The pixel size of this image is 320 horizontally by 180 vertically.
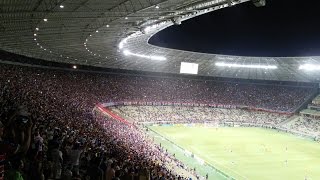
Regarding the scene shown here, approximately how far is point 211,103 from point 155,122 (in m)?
19.1

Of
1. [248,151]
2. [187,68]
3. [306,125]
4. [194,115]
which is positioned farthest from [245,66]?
[248,151]

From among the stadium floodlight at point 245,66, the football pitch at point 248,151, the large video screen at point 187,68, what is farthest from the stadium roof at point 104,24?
the football pitch at point 248,151

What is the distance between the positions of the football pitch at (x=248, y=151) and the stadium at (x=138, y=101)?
182 mm

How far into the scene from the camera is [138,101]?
230 feet

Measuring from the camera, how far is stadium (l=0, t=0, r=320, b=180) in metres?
11.8

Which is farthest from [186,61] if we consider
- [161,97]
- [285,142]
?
[285,142]

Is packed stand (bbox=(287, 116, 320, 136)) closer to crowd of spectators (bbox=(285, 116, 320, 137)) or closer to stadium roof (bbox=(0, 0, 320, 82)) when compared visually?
crowd of spectators (bbox=(285, 116, 320, 137))

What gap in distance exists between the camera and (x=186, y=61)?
6675cm

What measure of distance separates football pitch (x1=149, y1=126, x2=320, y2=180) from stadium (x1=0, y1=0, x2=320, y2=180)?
18 centimetres

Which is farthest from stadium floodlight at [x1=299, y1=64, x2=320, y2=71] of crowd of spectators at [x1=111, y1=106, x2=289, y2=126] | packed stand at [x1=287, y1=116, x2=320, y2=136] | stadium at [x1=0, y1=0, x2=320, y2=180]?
crowd of spectators at [x1=111, y1=106, x2=289, y2=126]

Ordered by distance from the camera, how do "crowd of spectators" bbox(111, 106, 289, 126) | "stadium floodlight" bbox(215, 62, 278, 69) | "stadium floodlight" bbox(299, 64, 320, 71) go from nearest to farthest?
"stadium floodlight" bbox(299, 64, 320, 71) < "crowd of spectators" bbox(111, 106, 289, 126) < "stadium floodlight" bbox(215, 62, 278, 69)

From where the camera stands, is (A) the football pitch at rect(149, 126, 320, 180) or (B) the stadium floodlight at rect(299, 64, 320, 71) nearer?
(A) the football pitch at rect(149, 126, 320, 180)

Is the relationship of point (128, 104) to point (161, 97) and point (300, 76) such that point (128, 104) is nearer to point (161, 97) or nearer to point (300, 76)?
point (161, 97)

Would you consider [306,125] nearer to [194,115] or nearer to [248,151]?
[194,115]
